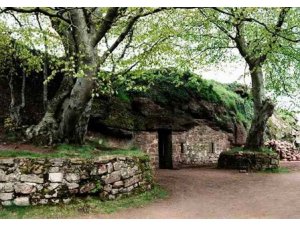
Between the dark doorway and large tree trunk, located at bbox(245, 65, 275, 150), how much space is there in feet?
11.9

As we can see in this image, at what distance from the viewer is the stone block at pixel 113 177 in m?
10.5

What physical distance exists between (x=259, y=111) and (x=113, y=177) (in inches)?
377

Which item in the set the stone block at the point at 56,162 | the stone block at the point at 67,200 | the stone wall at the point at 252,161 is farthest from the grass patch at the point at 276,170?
the stone block at the point at 56,162

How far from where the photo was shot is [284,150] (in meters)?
23.3

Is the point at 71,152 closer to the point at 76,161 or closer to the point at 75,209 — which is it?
the point at 76,161

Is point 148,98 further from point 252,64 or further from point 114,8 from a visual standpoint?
point 114,8

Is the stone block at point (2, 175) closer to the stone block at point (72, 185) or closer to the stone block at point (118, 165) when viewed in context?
the stone block at point (72, 185)

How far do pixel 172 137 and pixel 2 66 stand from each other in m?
8.32

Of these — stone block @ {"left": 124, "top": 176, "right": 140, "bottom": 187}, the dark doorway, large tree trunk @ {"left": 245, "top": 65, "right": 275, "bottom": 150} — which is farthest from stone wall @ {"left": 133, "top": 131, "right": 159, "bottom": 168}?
stone block @ {"left": 124, "top": 176, "right": 140, "bottom": 187}

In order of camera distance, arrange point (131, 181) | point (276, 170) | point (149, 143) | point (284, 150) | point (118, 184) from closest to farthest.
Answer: point (118, 184) → point (131, 181) → point (276, 170) → point (149, 143) → point (284, 150)

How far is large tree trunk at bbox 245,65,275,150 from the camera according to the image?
17.8 metres

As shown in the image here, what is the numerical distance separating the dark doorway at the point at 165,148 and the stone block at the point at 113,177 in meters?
8.69

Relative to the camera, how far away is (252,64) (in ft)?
56.7

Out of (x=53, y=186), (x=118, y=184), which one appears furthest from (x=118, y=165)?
(x=53, y=186)
